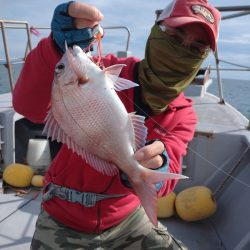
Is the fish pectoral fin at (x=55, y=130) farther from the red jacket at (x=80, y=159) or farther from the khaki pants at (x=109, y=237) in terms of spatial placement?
the khaki pants at (x=109, y=237)

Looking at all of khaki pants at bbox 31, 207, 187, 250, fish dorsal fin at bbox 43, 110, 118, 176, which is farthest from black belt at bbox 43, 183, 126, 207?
fish dorsal fin at bbox 43, 110, 118, 176

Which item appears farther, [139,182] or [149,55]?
[149,55]

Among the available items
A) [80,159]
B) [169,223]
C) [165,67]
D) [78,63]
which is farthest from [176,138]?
[169,223]

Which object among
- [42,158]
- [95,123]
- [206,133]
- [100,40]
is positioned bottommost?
[42,158]

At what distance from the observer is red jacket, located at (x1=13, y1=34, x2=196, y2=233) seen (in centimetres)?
205

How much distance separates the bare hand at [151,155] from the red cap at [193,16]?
662 millimetres

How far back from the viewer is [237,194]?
12.6 feet

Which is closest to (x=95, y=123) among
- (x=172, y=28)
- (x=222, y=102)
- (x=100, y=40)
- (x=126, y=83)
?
(x=126, y=83)

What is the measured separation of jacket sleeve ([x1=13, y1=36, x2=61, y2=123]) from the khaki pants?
26.8 inches

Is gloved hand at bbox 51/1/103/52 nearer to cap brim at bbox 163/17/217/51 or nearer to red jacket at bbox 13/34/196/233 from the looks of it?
red jacket at bbox 13/34/196/233

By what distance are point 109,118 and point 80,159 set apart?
65cm

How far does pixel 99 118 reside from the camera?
1.64 meters

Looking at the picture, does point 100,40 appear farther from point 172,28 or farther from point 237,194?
point 237,194

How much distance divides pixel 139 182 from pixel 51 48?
872 millimetres
